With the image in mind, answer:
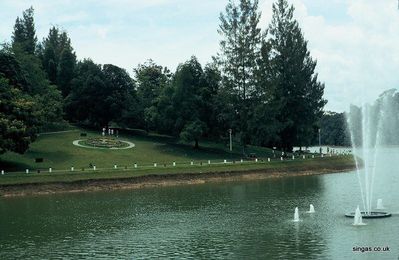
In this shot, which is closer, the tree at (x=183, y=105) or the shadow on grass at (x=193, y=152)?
the shadow on grass at (x=193, y=152)

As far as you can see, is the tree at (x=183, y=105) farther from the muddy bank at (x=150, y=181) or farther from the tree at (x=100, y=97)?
the muddy bank at (x=150, y=181)

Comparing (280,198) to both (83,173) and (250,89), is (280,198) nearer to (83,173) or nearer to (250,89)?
(83,173)

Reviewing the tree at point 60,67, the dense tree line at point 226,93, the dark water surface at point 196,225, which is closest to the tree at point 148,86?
the dense tree line at point 226,93

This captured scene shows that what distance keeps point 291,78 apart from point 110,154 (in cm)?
4021

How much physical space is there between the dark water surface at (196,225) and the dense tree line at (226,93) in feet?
113

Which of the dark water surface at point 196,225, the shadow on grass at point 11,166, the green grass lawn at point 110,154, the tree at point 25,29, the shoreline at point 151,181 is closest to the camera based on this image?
the dark water surface at point 196,225

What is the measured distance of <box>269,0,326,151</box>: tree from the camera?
11075 cm

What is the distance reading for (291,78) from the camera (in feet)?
366

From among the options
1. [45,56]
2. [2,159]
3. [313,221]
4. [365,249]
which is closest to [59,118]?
[2,159]

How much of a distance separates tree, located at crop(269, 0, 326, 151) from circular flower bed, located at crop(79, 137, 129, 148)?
109 ft

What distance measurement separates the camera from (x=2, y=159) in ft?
290

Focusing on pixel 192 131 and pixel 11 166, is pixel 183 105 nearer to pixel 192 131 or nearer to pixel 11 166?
pixel 192 131

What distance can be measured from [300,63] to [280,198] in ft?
193

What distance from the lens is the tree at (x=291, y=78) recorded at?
111m
